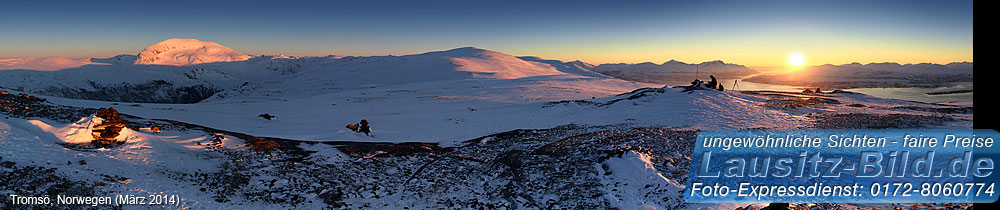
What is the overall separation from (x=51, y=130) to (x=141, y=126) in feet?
12.4

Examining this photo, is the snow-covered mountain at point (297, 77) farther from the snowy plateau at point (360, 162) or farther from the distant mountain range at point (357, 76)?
Result: the snowy plateau at point (360, 162)

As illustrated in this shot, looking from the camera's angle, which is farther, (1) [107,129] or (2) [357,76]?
(2) [357,76]

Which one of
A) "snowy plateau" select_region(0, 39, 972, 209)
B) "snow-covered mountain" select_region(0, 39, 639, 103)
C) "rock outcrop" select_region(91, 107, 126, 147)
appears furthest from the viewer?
"snow-covered mountain" select_region(0, 39, 639, 103)

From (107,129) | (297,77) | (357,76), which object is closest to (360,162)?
(107,129)

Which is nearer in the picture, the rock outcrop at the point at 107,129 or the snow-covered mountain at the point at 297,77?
the rock outcrop at the point at 107,129

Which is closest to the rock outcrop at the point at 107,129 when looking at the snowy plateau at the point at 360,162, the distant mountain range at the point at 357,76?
the snowy plateau at the point at 360,162

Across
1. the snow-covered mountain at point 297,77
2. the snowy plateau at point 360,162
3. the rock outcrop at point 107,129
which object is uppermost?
the snow-covered mountain at point 297,77

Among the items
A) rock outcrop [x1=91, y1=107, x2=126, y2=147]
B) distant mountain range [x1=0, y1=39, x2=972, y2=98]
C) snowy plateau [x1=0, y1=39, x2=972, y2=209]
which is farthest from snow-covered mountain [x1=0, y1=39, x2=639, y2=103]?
rock outcrop [x1=91, y1=107, x2=126, y2=147]

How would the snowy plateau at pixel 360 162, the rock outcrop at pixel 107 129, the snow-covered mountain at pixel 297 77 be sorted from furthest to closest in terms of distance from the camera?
the snow-covered mountain at pixel 297 77 < the rock outcrop at pixel 107 129 < the snowy plateau at pixel 360 162

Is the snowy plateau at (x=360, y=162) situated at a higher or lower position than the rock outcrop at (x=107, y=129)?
lower

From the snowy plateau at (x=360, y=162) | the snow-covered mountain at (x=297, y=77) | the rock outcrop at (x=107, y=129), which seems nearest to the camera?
the snowy plateau at (x=360, y=162)

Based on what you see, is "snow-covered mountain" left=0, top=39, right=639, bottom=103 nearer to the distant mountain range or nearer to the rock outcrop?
the distant mountain range

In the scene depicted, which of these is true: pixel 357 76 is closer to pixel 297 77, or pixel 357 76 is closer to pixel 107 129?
pixel 297 77

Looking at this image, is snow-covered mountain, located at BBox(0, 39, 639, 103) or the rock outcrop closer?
the rock outcrop
